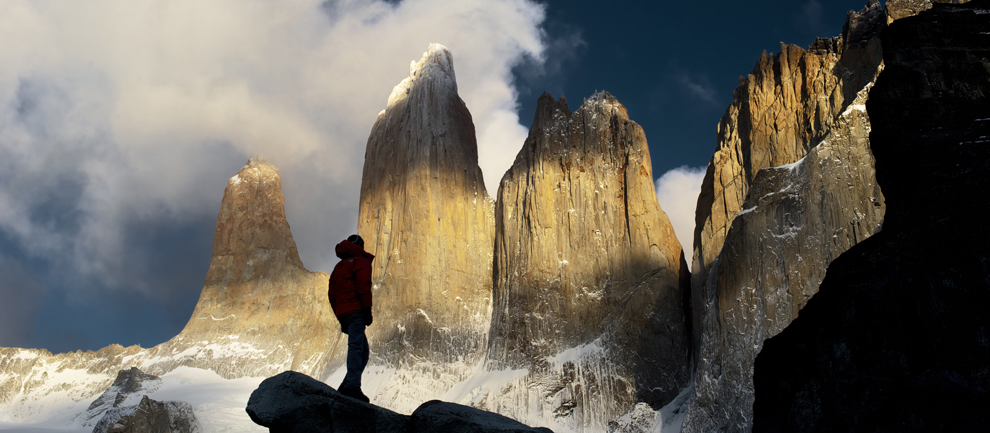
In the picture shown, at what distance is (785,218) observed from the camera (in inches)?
923

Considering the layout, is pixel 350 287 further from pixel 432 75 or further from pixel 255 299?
pixel 255 299

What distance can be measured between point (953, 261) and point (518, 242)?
3380cm

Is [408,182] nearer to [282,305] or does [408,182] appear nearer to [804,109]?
[282,305]

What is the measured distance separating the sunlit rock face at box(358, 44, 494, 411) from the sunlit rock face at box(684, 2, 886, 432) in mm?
14022

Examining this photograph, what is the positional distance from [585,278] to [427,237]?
10863mm

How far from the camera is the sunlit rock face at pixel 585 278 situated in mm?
31422

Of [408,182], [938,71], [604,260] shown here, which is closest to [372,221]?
[408,182]

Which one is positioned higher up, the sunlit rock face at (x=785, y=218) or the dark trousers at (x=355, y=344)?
the sunlit rock face at (x=785, y=218)

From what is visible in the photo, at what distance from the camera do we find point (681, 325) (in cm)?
3191

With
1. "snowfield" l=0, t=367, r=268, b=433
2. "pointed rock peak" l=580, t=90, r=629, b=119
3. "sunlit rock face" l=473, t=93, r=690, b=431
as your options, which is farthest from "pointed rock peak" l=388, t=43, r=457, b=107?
"snowfield" l=0, t=367, r=268, b=433

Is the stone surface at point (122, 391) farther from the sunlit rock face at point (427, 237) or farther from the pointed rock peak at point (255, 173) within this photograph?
the pointed rock peak at point (255, 173)

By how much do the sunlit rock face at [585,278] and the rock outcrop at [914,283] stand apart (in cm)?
2476

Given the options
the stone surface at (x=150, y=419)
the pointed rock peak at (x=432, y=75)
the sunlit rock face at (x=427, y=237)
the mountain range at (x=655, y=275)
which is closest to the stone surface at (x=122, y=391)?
the mountain range at (x=655, y=275)

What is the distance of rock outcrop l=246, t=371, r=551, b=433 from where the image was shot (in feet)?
21.3
